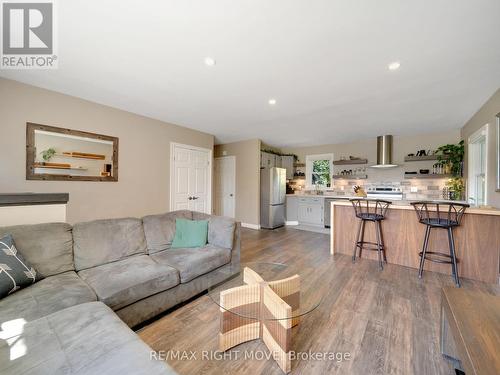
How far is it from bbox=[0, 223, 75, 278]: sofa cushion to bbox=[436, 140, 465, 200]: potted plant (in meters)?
6.46

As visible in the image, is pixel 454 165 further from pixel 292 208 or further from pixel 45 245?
pixel 45 245

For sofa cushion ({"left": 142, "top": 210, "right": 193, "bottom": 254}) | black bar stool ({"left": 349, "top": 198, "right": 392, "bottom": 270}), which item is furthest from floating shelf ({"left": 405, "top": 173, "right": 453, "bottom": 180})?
sofa cushion ({"left": 142, "top": 210, "right": 193, "bottom": 254})

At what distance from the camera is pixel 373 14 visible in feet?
5.11

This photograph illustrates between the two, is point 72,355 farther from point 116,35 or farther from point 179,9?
point 116,35

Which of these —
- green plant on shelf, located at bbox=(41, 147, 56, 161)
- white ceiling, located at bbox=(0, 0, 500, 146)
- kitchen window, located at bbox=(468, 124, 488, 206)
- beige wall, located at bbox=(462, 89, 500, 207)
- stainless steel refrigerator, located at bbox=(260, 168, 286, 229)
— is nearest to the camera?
white ceiling, located at bbox=(0, 0, 500, 146)

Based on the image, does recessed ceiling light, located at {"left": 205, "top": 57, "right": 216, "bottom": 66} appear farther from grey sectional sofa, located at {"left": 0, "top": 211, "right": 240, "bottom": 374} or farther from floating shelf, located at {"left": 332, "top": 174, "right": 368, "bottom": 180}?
floating shelf, located at {"left": 332, "top": 174, "right": 368, "bottom": 180}

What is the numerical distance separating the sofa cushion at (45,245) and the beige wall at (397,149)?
6.25m

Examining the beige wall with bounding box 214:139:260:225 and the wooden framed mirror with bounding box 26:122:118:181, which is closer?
the wooden framed mirror with bounding box 26:122:118:181

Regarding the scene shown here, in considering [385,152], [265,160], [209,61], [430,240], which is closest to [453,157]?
[385,152]

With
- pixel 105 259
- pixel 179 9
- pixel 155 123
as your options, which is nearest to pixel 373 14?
pixel 179 9

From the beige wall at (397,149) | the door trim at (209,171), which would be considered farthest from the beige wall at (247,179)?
the beige wall at (397,149)

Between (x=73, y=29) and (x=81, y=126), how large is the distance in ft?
6.11

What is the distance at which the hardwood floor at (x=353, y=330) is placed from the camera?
1.40 m

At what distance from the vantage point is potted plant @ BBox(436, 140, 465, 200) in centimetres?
440
